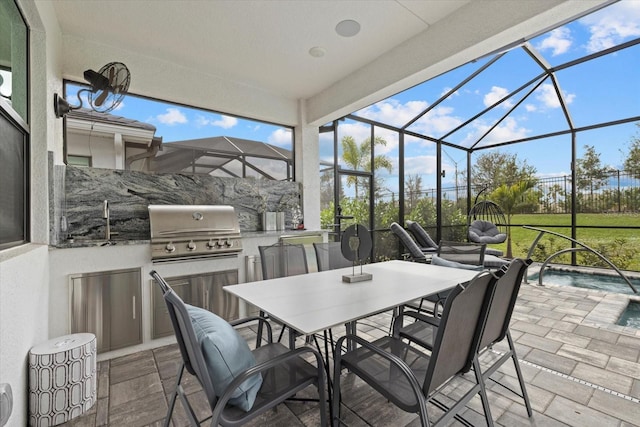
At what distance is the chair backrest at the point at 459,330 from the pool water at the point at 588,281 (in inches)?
185

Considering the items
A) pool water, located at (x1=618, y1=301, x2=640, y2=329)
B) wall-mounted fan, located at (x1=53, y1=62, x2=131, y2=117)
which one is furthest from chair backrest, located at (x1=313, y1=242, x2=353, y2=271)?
pool water, located at (x1=618, y1=301, x2=640, y2=329)

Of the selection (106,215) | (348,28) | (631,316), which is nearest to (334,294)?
(106,215)

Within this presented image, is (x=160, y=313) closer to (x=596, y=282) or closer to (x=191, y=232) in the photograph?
(x=191, y=232)

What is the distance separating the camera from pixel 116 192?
3086 millimetres

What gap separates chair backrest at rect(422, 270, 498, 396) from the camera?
3.68 feet

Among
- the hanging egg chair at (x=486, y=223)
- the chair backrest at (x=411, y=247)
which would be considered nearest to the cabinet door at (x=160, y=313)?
the chair backrest at (x=411, y=247)

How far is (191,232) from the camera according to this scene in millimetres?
2883

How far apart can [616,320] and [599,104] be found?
429cm

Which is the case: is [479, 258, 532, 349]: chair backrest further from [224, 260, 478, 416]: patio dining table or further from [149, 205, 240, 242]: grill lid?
[149, 205, 240, 242]: grill lid

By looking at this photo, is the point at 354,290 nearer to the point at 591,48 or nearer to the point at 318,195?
the point at 318,195

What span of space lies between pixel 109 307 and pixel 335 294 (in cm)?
207

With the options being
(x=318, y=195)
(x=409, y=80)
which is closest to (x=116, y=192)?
(x=318, y=195)

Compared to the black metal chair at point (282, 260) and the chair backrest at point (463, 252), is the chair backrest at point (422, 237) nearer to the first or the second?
the chair backrest at point (463, 252)

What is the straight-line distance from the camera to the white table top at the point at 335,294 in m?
1.38
